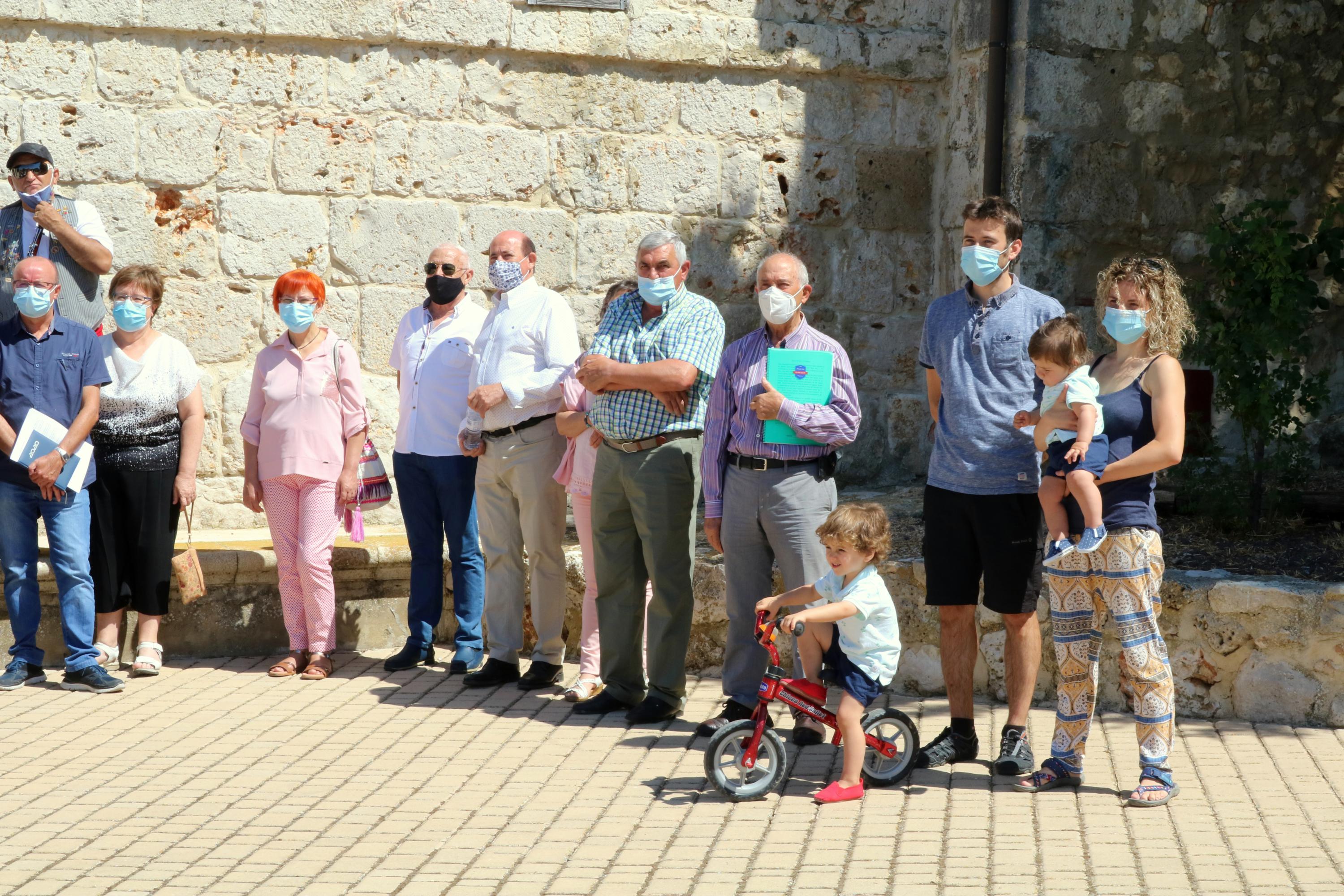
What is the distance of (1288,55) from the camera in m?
7.65

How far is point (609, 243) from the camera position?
789 cm

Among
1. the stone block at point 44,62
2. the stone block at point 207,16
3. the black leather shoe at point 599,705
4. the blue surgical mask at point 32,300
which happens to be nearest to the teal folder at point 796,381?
the black leather shoe at point 599,705

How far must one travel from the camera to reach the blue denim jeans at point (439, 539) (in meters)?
6.41

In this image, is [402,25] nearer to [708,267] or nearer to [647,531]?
[708,267]

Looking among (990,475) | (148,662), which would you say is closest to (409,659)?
(148,662)

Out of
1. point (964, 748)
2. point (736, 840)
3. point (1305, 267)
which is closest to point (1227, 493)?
point (1305, 267)

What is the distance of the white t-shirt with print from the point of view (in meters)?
4.59

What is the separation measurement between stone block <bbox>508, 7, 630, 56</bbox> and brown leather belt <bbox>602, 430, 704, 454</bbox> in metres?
3.11

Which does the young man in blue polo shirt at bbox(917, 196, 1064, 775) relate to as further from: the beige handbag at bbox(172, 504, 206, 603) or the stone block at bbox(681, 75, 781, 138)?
the beige handbag at bbox(172, 504, 206, 603)

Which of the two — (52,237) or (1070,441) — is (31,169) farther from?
(1070,441)

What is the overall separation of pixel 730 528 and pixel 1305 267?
327 cm

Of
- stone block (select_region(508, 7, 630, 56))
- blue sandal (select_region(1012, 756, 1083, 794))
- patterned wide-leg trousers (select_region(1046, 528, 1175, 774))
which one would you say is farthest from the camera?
stone block (select_region(508, 7, 630, 56))

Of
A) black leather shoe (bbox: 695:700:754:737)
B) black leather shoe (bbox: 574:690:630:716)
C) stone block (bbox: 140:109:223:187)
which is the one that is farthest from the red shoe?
stone block (bbox: 140:109:223:187)

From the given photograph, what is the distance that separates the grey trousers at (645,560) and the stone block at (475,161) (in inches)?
101
